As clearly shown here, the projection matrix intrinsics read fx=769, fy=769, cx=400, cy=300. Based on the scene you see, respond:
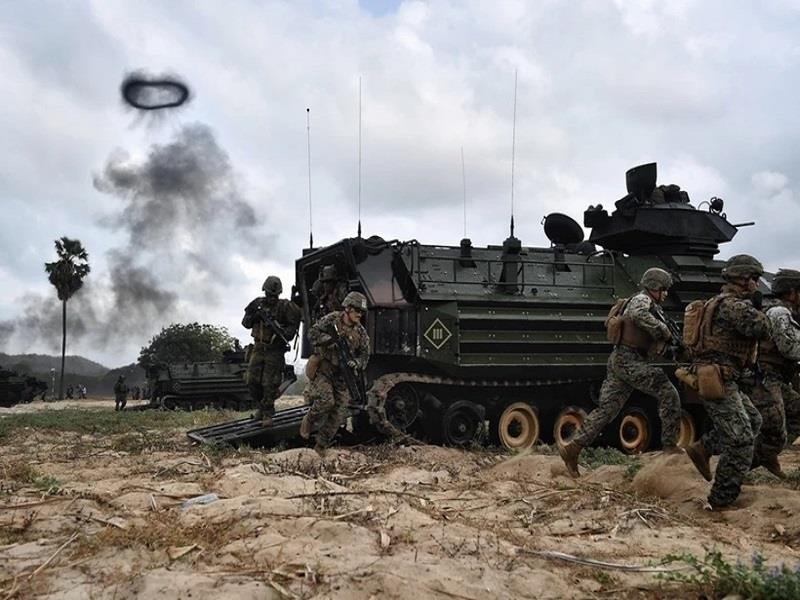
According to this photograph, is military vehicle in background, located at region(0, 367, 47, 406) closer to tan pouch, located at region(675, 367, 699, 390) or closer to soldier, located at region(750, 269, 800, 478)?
soldier, located at region(750, 269, 800, 478)

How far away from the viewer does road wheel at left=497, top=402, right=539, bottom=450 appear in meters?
10.9

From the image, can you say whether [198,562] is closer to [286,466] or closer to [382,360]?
[286,466]

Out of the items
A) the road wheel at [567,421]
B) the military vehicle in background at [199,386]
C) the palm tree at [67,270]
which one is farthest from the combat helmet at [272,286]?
the palm tree at [67,270]

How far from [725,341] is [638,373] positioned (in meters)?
1.46

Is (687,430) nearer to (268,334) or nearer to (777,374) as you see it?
(777,374)

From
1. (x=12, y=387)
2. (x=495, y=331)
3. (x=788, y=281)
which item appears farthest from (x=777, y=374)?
(x=12, y=387)

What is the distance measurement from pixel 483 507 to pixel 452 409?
15.8 feet

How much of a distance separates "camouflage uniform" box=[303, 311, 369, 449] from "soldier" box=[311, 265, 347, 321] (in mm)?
1948

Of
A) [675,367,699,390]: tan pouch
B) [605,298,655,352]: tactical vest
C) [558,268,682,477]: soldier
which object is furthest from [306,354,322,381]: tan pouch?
[675,367,699,390]: tan pouch

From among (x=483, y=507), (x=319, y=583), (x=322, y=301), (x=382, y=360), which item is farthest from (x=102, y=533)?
(x=322, y=301)

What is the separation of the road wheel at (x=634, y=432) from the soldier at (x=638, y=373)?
12.7 ft

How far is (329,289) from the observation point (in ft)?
36.1

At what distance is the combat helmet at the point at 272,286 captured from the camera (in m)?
10.8

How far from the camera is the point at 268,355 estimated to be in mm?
10641
